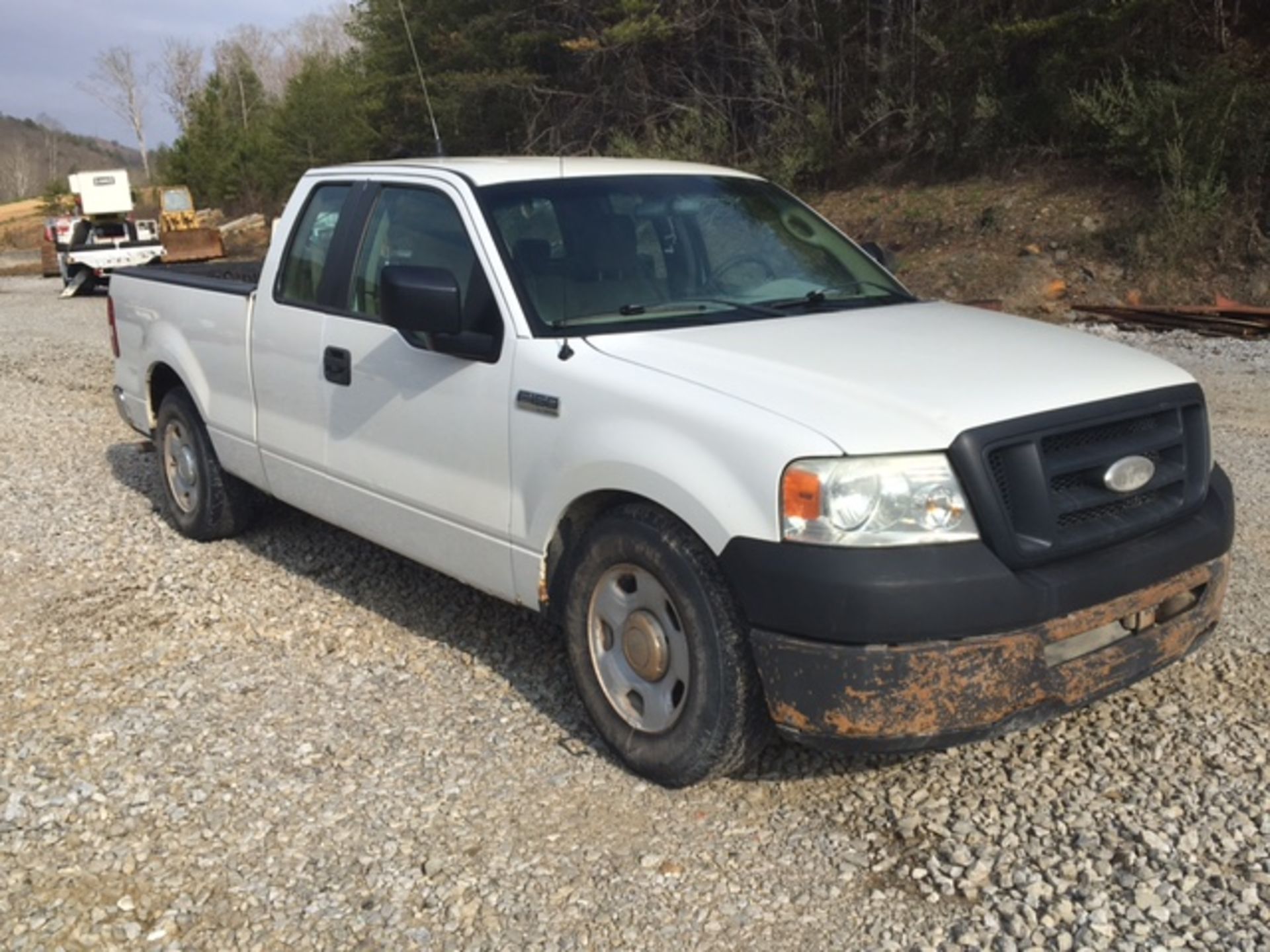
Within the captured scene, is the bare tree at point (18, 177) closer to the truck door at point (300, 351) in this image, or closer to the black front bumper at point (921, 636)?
the truck door at point (300, 351)

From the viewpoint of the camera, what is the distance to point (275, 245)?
578 centimetres

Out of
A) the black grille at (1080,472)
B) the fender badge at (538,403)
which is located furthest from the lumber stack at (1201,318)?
the fender badge at (538,403)

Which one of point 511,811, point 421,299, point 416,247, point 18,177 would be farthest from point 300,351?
point 18,177

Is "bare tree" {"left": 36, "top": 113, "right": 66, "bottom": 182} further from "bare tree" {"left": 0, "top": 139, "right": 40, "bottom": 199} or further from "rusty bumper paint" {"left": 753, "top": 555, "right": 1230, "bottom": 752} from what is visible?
"rusty bumper paint" {"left": 753, "top": 555, "right": 1230, "bottom": 752}

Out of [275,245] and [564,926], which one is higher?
[275,245]

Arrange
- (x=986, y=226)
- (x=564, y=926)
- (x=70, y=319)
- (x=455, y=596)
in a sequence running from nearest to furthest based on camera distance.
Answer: (x=564, y=926), (x=455, y=596), (x=986, y=226), (x=70, y=319)

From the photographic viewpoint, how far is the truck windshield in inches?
174

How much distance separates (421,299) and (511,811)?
1635 mm

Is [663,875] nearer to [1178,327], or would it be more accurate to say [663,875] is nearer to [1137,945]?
[1137,945]

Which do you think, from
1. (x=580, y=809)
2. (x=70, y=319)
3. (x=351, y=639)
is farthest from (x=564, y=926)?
(x=70, y=319)

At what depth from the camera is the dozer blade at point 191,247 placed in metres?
26.0

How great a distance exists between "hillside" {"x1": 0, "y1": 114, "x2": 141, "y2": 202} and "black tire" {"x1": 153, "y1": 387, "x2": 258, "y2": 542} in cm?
10939

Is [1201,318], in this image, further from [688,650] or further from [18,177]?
[18,177]

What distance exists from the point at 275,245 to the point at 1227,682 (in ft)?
14.0
